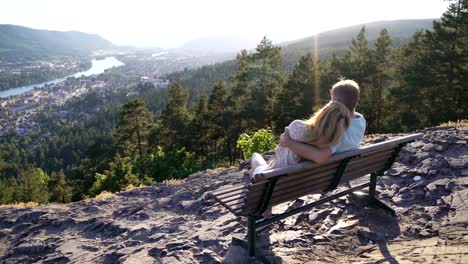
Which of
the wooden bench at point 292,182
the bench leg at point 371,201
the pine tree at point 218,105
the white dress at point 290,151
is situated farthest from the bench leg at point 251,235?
the pine tree at point 218,105

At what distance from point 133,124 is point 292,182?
96.7 ft

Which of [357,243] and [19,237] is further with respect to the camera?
[19,237]

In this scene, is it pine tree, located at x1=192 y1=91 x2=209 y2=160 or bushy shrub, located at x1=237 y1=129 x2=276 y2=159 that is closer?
bushy shrub, located at x1=237 y1=129 x2=276 y2=159

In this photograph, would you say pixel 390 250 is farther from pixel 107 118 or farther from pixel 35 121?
pixel 35 121

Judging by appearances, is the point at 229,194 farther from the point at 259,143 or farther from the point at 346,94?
A: the point at 259,143

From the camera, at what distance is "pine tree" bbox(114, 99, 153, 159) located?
3094 centimetres

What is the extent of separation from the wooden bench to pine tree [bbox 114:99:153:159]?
92.1 feet

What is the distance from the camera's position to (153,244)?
202 inches

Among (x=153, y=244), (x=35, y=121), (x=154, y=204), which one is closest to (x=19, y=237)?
(x=154, y=204)

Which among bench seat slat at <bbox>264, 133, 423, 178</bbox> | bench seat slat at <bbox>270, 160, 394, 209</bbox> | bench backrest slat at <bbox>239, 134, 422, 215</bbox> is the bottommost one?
bench seat slat at <bbox>270, 160, 394, 209</bbox>

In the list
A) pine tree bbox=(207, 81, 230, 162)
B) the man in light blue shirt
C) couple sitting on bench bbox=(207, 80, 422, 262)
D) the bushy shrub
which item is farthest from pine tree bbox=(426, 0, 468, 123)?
the man in light blue shirt

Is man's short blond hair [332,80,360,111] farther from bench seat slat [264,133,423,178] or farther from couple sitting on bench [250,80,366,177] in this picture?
bench seat slat [264,133,423,178]

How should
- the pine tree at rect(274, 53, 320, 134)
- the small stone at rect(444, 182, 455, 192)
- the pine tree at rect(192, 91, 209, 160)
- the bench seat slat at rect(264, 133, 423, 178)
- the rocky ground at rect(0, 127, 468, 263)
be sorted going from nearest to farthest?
the bench seat slat at rect(264, 133, 423, 178), the rocky ground at rect(0, 127, 468, 263), the small stone at rect(444, 182, 455, 192), the pine tree at rect(274, 53, 320, 134), the pine tree at rect(192, 91, 209, 160)

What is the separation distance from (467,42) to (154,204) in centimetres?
2173
